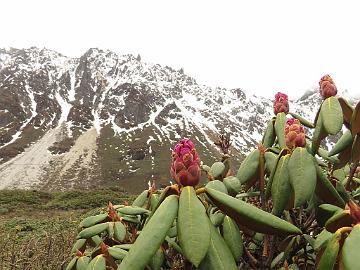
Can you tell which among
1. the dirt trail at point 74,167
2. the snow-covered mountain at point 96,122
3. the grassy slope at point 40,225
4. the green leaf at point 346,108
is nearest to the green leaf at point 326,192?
the green leaf at point 346,108

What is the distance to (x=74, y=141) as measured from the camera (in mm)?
122938

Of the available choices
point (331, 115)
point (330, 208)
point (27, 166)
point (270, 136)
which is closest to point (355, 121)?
point (331, 115)

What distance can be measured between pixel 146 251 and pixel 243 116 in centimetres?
19479

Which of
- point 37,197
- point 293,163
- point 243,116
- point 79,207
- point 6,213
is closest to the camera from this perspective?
point 293,163

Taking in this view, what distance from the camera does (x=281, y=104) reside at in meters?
2.28

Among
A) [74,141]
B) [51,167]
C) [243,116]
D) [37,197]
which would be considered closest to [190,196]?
[37,197]

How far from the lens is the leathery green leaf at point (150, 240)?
108 cm

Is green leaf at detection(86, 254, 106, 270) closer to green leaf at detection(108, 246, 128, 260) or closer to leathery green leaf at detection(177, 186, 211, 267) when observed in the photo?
green leaf at detection(108, 246, 128, 260)

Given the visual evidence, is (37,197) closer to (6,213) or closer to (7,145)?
(6,213)

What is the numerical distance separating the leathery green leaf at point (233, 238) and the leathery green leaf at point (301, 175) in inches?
13.2

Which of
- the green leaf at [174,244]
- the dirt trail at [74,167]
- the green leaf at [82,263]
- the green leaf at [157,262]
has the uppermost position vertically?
the green leaf at [174,244]

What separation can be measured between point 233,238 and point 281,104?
0.97 meters

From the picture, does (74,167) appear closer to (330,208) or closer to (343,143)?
(343,143)

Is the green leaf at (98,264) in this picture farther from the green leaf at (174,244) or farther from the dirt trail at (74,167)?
the dirt trail at (74,167)
